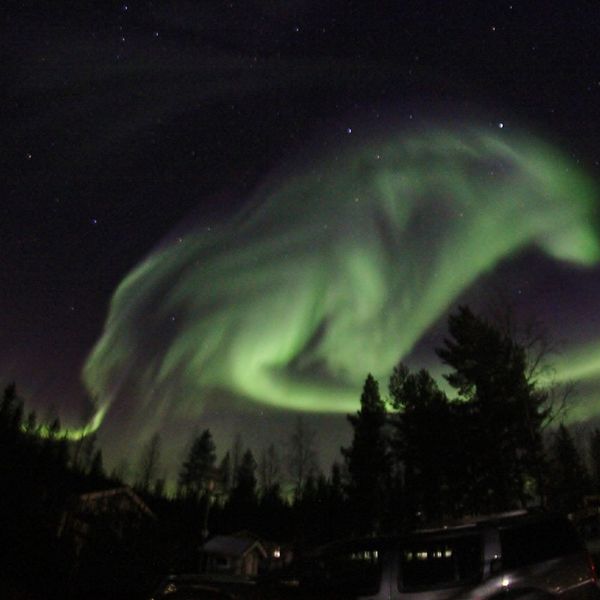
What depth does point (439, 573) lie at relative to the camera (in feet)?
22.2

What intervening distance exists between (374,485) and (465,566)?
47704 mm

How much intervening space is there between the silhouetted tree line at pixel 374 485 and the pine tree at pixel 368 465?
106 millimetres

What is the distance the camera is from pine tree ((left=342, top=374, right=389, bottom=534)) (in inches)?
2029

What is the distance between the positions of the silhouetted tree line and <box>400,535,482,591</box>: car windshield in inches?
37.1

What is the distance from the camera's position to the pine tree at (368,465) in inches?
2029

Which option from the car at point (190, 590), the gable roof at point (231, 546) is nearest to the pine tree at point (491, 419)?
the gable roof at point (231, 546)

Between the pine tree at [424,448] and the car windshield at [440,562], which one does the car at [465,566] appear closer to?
the car windshield at [440,562]

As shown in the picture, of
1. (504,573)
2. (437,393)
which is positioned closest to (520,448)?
(437,393)

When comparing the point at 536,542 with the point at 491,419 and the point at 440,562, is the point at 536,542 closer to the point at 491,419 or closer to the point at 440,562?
the point at 440,562

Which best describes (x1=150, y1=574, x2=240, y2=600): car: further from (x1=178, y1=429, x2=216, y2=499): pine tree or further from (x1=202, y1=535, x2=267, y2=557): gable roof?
(x1=178, y1=429, x2=216, y2=499): pine tree

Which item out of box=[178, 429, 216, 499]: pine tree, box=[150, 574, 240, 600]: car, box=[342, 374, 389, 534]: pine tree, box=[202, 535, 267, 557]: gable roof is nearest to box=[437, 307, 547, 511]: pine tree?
box=[342, 374, 389, 534]: pine tree

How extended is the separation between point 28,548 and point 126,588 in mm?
4965

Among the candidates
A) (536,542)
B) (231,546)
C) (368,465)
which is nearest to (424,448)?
(368,465)

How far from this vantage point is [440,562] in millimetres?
6836
